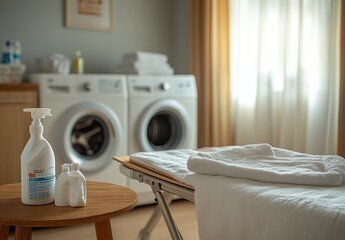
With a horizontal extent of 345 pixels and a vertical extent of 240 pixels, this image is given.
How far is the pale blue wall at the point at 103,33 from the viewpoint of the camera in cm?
305

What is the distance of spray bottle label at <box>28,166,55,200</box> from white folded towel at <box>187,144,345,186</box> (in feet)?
1.37

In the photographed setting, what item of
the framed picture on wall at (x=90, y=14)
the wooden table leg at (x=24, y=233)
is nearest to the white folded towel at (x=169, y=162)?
the wooden table leg at (x=24, y=233)

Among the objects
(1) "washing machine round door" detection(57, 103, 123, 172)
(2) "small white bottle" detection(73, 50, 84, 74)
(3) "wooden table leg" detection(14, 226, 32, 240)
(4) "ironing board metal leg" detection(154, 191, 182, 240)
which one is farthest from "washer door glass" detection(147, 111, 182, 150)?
(3) "wooden table leg" detection(14, 226, 32, 240)

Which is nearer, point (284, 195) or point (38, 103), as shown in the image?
point (284, 195)

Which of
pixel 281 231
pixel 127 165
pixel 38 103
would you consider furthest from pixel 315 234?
pixel 38 103

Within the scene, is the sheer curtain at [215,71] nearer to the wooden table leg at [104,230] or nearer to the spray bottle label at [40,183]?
the wooden table leg at [104,230]

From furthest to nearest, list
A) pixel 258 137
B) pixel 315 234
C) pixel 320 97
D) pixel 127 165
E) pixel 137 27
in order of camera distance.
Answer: pixel 137 27 < pixel 258 137 < pixel 320 97 < pixel 127 165 < pixel 315 234

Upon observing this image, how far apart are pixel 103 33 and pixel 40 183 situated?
2.38 m

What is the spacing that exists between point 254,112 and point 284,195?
1.84 meters

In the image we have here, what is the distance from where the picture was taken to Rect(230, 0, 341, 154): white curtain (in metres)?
2.27

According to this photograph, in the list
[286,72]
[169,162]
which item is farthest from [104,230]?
[286,72]

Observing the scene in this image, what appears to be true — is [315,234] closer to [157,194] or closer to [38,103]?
[157,194]

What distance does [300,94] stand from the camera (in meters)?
2.42

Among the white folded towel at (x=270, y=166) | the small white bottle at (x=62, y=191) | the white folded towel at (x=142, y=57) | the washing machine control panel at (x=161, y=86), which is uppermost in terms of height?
the white folded towel at (x=142, y=57)
